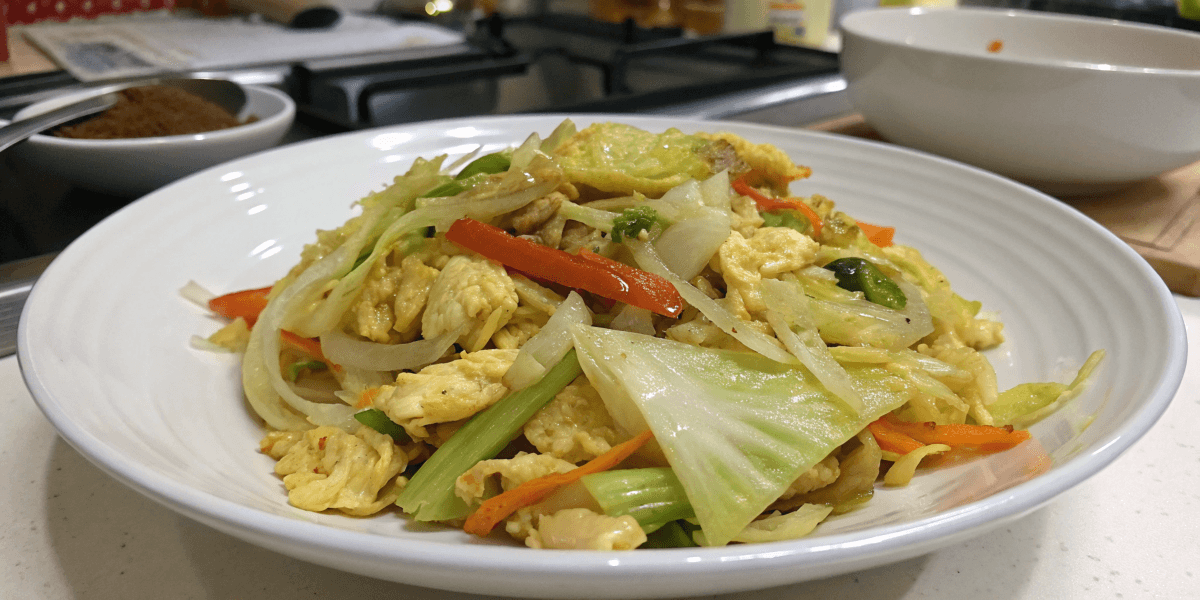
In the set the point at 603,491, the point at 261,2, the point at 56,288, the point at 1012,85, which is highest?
the point at 261,2

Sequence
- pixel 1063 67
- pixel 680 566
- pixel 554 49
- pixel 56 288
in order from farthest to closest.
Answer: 1. pixel 554 49
2. pixel 1063 67
3. pixel 56 288
4. pixel 680 566

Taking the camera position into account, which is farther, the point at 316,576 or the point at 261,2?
the point at 261,2

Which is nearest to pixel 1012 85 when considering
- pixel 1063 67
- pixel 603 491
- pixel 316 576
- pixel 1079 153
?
pixel 1063 67

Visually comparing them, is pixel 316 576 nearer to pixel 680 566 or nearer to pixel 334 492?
pixel 334 492

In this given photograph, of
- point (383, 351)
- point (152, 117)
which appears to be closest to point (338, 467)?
point (383, 351)

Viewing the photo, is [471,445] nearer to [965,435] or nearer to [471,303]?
[471,303]

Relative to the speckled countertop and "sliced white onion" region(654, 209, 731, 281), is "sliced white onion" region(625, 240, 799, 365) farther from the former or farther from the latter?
the speckled countertop

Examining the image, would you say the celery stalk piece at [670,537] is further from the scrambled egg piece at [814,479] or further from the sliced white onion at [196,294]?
the sliced white onion at [196,294]
